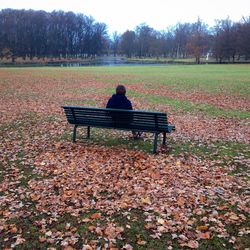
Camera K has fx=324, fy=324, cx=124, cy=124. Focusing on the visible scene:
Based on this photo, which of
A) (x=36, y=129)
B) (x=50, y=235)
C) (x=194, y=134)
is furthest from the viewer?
(x=36, y=129)

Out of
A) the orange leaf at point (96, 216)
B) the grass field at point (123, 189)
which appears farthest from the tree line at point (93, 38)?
the orange leaf at point (96, 216)

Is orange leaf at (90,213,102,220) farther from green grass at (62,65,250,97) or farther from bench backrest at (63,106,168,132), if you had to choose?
green grass at (62,65,250,97)

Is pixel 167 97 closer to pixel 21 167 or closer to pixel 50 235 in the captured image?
pixel 21 167

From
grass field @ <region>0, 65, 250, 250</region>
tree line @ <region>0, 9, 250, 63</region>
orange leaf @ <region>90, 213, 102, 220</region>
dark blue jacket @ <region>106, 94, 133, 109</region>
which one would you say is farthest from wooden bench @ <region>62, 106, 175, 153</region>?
tree line @ <region>0, 9, 250, 63</region>

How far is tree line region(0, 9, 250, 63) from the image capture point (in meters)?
89.8

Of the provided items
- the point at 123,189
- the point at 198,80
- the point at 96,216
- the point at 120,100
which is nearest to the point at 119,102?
the point at 120,100

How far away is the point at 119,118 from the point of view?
7.89m

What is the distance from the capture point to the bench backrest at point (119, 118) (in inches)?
292

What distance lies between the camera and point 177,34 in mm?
121625

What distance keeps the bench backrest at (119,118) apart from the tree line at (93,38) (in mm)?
82294

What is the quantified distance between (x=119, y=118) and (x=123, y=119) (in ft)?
0.36

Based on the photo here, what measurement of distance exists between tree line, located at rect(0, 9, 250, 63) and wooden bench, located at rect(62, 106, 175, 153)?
82295mm

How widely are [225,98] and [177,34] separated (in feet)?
360

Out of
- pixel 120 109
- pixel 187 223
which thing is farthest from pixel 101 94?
pixel 187 223
